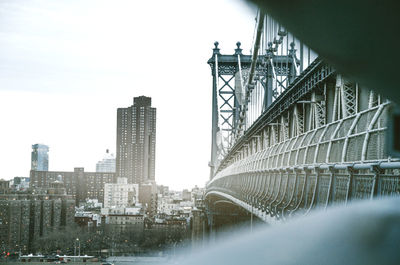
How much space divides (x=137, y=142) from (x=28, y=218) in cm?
5989

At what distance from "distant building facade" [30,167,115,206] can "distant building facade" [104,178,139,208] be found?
459 cm

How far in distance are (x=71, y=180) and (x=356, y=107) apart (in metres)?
88.3

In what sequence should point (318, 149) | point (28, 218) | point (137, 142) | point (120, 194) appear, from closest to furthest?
point (318, 149) → point (28, 218) → point (120, 194) → point (137, 142)

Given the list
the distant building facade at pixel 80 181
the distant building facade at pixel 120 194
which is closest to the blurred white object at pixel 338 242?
the distant building facade at pixel 80 181

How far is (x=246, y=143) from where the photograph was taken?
68.8 ft

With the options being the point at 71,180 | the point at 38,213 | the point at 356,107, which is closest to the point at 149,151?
the point at 71,180

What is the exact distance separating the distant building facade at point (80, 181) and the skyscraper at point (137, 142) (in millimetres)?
4761

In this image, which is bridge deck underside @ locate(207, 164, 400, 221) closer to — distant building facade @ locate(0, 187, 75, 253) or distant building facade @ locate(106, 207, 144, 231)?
distant building facade @ locate(0, 187, 75, 253)

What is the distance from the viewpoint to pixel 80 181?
94.2 m

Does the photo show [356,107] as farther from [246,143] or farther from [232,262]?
[246,143]

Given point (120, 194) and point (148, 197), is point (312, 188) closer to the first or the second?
point (148, 197)

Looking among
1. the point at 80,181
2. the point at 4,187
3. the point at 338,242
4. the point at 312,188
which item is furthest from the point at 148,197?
the point at 338,242

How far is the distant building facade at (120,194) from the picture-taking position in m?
91.1

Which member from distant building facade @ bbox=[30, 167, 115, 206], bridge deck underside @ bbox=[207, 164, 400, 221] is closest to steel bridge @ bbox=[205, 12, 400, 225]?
bridge deck underside @ bbox=[207, 164, 400, 221]
